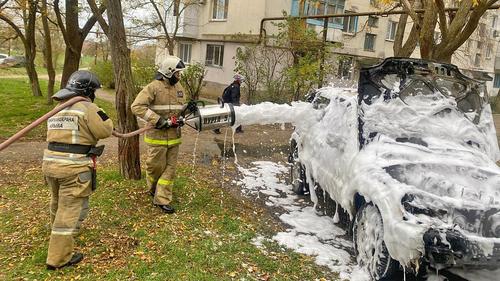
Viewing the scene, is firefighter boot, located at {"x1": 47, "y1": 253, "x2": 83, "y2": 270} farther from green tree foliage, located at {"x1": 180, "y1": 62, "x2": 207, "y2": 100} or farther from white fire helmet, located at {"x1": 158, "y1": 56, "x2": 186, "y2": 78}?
green tree foliage, located at {"x1": 180, "y1": 62, "x2": 207, "y2": 100}

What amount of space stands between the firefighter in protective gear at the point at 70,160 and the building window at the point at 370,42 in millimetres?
25778

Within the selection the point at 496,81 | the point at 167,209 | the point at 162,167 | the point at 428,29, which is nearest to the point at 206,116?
the point at 162,167

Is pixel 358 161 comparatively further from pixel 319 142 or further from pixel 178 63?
pixel 178 63

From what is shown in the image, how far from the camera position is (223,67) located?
24188mm

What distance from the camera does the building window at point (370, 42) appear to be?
90.3ft

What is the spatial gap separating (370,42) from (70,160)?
86.8 ft

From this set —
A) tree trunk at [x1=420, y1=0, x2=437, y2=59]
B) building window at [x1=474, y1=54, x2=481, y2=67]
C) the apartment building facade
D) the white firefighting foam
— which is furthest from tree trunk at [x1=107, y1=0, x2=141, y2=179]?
building window at [x1=474, y1=54, x2=481, y2=67]

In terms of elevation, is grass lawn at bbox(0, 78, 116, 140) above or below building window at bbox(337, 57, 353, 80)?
below

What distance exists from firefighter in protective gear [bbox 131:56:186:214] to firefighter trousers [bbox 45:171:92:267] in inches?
52.4

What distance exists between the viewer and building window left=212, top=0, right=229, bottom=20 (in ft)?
79.1

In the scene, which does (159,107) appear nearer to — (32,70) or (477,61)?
(32,70)

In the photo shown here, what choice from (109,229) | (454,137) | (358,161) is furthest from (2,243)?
(454,137)

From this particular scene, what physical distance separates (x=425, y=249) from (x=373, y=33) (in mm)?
26136

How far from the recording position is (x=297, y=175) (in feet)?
22.3
